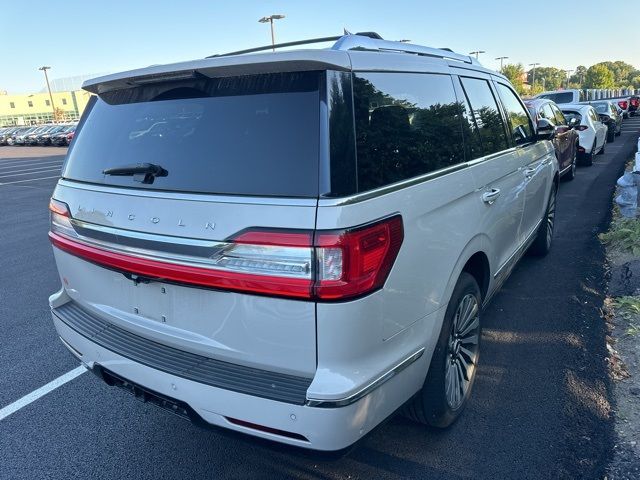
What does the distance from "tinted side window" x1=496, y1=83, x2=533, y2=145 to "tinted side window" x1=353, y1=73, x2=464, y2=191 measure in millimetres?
1281

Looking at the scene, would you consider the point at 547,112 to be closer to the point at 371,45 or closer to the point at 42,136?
the point at 371,45

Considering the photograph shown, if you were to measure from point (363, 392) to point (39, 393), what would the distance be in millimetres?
2665

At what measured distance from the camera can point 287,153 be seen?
6.53ft

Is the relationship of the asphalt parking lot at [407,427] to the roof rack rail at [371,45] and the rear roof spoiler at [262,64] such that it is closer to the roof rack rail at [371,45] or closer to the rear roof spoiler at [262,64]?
the rear roof spoiler at [262,64]

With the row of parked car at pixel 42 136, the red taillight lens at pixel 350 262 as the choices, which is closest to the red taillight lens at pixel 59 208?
the red taillight lens at pixel 350 262

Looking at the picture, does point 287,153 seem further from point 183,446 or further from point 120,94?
point 183,446

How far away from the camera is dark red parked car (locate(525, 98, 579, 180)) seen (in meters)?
8.20

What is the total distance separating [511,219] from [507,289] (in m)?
1.37

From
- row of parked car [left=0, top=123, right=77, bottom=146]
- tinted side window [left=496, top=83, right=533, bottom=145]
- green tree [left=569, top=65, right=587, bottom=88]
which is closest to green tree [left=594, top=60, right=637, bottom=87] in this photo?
green tree [left=569, top=65, right=587, bottom=88]

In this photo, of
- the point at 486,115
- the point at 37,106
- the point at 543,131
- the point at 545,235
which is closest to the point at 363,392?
the point at 486,115

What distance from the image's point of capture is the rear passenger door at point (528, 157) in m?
4.14

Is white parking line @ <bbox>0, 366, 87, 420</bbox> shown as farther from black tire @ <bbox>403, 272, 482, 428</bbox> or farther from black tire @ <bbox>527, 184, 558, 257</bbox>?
black tire @ <bbox>527, 184, 558, 257</bbox>

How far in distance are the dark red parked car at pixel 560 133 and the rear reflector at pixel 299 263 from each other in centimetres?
674

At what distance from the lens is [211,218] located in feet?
6.56
